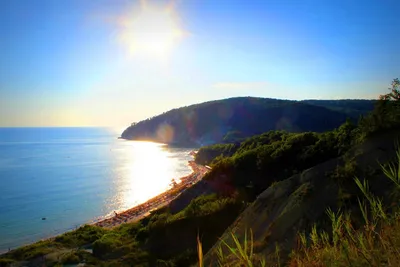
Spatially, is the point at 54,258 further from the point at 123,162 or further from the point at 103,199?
the point at 123,162

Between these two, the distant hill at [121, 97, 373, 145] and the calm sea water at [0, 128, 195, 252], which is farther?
the distant hill at [121, 97, 373, 145]

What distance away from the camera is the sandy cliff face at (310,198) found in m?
11.3

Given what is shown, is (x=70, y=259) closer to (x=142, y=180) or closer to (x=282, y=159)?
(x=282, y=159)

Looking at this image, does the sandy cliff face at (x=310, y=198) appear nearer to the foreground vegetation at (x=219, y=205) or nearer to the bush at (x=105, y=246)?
the foreground vegetation at (x=219, y=205)

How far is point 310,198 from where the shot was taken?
1274cm

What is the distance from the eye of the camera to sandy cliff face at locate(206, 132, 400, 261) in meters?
11.3

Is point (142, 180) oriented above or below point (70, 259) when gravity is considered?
below

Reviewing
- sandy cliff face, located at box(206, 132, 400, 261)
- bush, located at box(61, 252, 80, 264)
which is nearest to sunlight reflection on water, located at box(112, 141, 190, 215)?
bush, located at box(61, 252, 80, 264)

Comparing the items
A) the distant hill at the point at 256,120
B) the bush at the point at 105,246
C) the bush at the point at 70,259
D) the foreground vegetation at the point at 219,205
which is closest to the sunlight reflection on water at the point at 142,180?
the bush at the point at 105,246

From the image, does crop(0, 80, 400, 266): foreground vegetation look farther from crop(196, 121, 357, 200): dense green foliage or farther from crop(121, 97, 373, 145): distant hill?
crop(121, 97, 373, 145): distant hill

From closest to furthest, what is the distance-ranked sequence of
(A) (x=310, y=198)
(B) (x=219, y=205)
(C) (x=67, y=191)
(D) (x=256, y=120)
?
(A) (x=310, y=198) → (B) (x=219, y=205) → (C) (x=67, y=191) → (D) (x=256, y=120)

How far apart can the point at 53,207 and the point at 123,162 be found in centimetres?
5778

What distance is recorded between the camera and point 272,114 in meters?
174

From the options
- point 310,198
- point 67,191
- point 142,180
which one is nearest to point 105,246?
point 310,198
